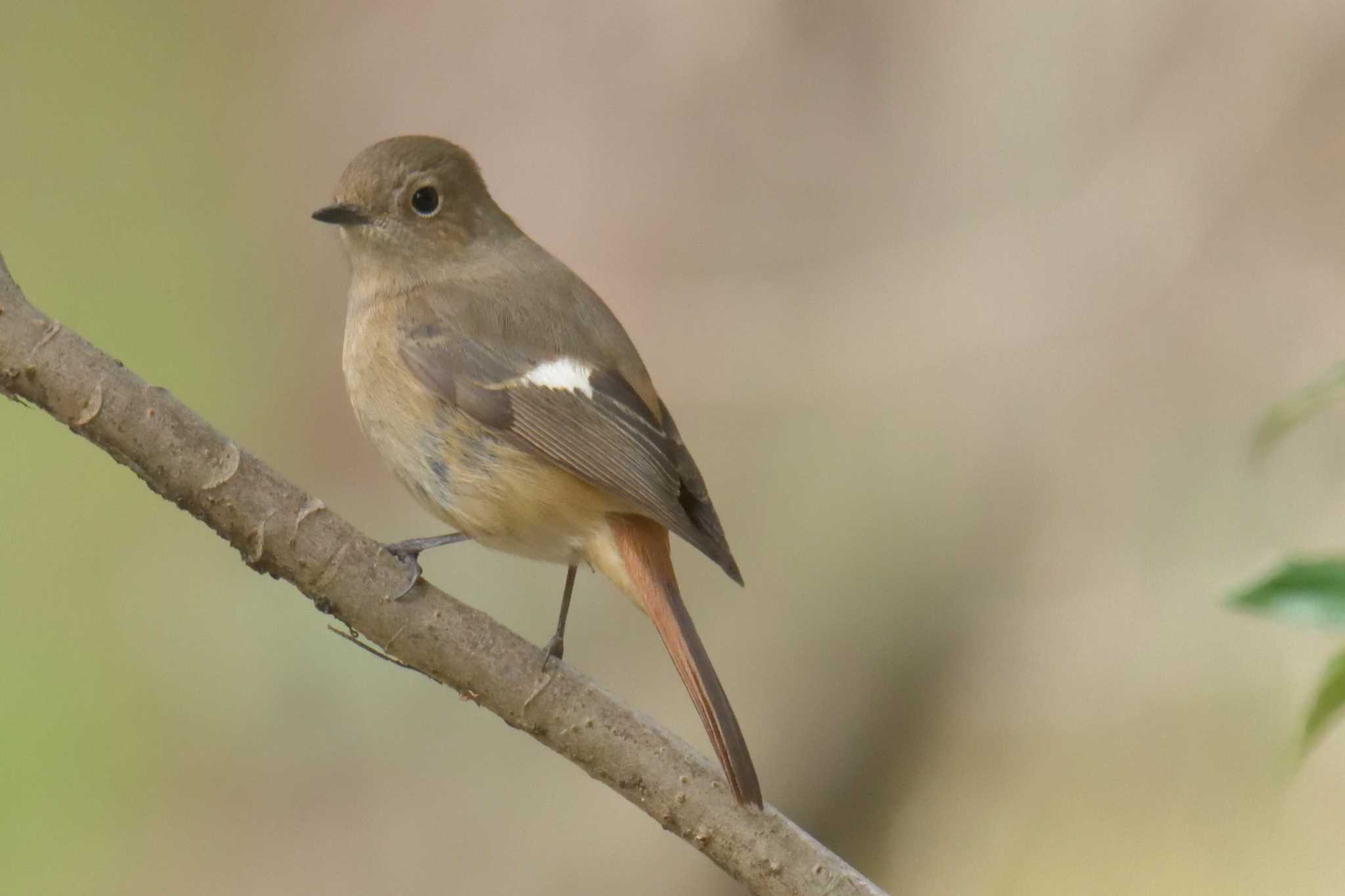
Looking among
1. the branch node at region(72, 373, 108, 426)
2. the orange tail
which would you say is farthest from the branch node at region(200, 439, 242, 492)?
the orange tail

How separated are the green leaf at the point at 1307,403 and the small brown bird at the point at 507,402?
0.99 metres

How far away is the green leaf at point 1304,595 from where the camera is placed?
1.32 meters

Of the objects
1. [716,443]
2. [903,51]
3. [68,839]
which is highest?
[903,51]

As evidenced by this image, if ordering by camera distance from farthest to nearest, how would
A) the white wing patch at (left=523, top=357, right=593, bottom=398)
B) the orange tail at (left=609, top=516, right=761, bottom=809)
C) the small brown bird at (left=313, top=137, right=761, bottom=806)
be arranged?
1. the white wing patch at (left=523, top=357, right=593, bottom=398)
2. the small brown bird at (left=313, top=137, right=761, bottom=806)
3. the orange tail at (left=609, top=516, right=761, bottom=809)

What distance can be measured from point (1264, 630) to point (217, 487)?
3.35 metres

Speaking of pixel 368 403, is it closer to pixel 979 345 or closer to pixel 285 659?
pixel 285 659

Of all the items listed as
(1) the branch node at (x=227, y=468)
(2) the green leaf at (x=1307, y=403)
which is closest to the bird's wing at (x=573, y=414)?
(1) the branch node at (x=227, y=468)

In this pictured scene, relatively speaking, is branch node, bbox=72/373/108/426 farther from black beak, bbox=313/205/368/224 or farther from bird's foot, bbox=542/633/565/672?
black beak, bbox=313/205/368/224

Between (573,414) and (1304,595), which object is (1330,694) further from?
(573,414)

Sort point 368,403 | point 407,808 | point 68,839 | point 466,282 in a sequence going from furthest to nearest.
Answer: point 68,839 < point 407,808 < point 466,282 < point 368,403

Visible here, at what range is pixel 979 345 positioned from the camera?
4.92m

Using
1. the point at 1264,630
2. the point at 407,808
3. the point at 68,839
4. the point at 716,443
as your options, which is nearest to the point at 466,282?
the point at 716,443

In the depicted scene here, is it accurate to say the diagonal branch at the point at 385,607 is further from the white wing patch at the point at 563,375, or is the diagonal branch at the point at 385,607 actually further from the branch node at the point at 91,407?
the white wing patch at the point at 563,375

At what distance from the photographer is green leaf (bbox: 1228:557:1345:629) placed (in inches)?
51.8
